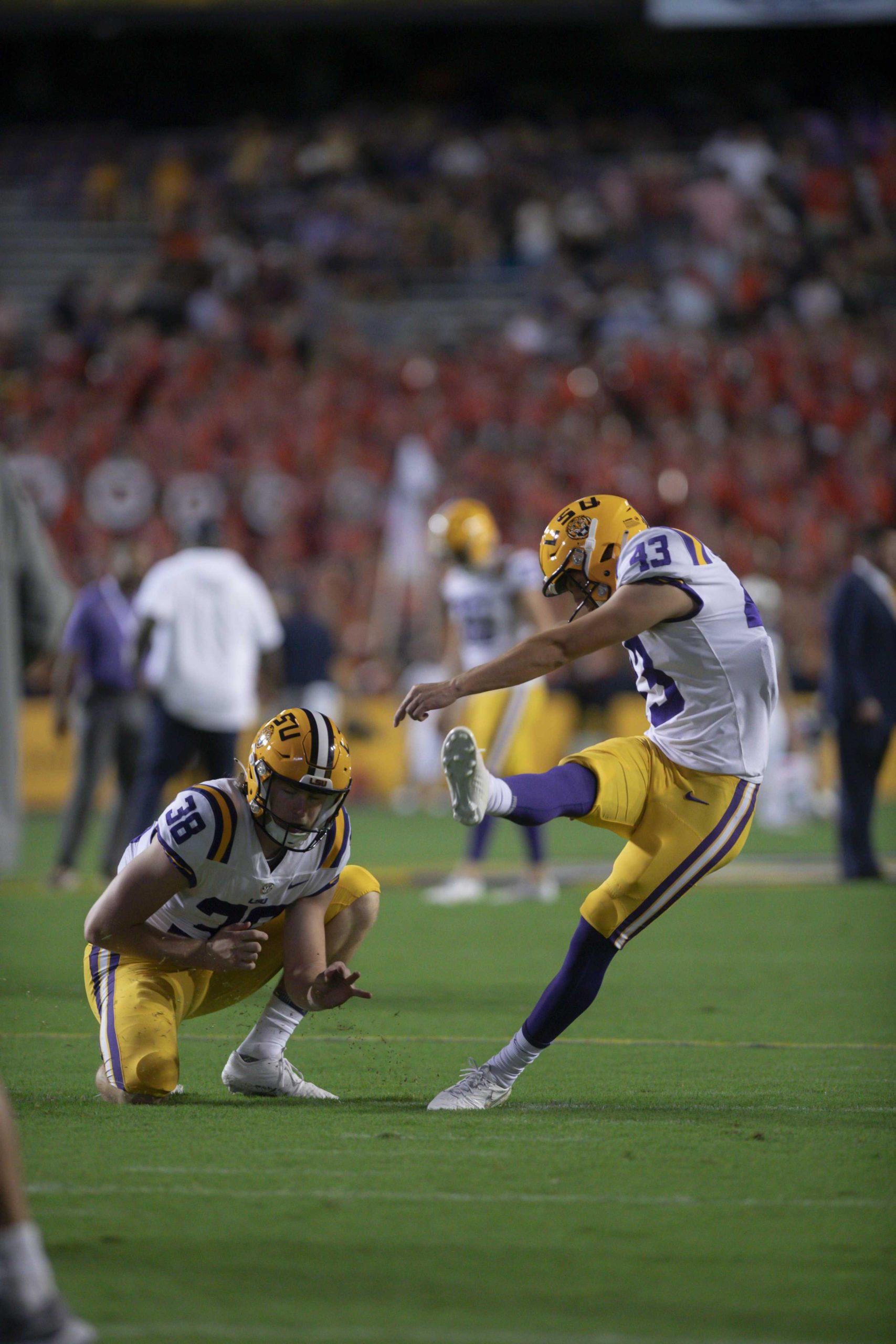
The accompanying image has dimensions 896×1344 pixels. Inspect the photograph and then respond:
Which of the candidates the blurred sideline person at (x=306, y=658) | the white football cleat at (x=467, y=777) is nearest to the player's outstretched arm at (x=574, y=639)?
the white football cleat at (x=467, y=777)

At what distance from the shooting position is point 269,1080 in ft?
16.7

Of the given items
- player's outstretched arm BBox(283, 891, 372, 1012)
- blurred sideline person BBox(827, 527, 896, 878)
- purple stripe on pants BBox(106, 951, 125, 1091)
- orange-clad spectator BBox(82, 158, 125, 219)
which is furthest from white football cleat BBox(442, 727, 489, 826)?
orange-clad spectator BBox(82, 158, 125, 219)

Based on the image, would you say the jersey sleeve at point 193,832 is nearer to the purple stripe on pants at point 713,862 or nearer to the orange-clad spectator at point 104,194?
the purple stripe on pants at point 713,862

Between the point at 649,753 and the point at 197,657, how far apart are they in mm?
5124

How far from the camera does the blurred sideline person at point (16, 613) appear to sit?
3.49 meters

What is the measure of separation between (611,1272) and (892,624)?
8.53 metres

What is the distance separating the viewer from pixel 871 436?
20438 mm

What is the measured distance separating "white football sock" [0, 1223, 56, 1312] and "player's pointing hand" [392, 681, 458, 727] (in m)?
2.01

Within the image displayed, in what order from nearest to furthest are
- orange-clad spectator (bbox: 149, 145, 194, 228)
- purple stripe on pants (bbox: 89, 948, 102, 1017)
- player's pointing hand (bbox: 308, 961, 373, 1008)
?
1. player's pointing hand (bbox: 308, 961, 373, 1008)
2. purple stripe on pants (bbox: 89, 948, 102, 1017)
3. orange-clad spectator (bbox: 149, 145, 194, 228)

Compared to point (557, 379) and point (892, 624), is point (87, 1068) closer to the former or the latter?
point (892, 624)

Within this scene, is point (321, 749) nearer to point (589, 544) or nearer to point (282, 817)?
point (282, 817)

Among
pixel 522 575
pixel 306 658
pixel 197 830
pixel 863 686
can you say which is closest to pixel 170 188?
pixel 306 658

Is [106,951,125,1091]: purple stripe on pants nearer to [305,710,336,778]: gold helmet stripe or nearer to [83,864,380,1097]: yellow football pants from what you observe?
[83,864,380,1097]: yellow football pants

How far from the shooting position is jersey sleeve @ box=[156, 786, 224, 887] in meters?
4.82
